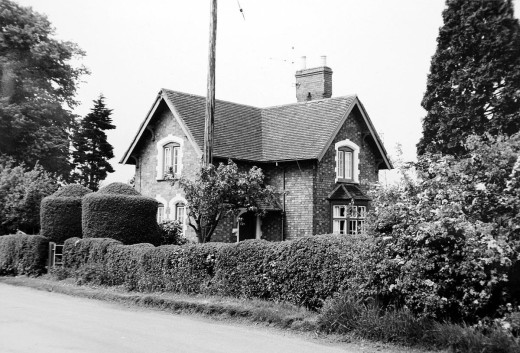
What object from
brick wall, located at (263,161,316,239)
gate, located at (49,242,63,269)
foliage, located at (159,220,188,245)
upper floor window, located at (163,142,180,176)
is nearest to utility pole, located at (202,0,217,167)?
foliage, located at (159,220,188,245)

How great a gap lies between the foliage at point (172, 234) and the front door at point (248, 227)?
4088 millimetres

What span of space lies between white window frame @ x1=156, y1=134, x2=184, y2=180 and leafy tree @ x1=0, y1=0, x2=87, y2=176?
454 inches

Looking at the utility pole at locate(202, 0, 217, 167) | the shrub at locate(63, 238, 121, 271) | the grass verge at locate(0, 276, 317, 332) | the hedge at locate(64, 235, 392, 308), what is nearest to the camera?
the hedge at locate(64, 235, 392, 308)

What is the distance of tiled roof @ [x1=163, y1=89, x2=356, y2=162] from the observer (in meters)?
28.8

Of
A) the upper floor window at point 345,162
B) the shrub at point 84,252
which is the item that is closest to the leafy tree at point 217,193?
the shrub at point 84,252

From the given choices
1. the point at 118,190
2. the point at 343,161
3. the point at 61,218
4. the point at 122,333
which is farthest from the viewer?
the point at 343,161

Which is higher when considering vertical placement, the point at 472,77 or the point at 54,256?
the point at 472,77

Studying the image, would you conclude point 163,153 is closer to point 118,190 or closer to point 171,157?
point 171,157

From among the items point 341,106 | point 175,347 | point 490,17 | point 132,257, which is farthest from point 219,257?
point 490,17

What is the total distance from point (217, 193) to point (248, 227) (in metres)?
7.91

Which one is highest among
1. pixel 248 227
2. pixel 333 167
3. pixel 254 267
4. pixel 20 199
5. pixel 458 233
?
pixel 333 167

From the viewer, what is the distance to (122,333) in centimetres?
1164

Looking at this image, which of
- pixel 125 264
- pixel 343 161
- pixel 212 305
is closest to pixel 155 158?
pixel 343 161

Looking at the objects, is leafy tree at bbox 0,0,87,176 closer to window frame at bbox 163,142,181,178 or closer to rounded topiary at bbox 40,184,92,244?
window frame at bbox 163,142,181,178
